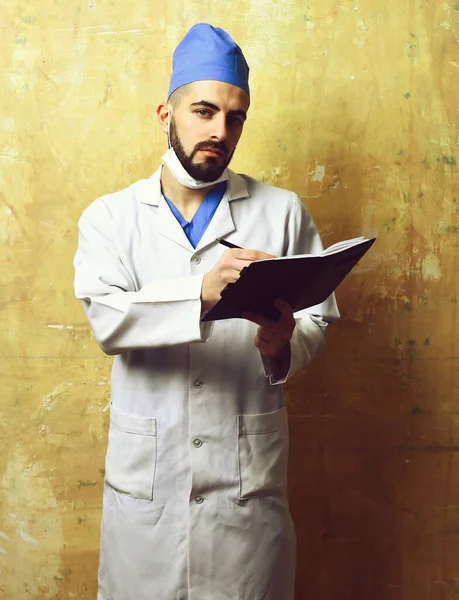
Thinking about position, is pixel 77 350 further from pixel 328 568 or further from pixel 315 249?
pixel 328 568

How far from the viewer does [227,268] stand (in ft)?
4.67

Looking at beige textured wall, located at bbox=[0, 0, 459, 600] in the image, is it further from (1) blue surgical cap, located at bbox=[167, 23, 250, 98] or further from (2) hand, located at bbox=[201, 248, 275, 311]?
(2) hand, located at bbox=[201, 248, 275, 311]

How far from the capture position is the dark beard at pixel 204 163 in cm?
171

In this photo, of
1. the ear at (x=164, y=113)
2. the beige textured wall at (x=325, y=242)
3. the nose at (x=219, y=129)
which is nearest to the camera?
the nose at (x=219, y=129)

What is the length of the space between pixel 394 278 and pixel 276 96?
0.70 metres

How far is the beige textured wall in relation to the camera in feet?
7.54

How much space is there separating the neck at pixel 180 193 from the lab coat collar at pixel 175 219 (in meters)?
0.02

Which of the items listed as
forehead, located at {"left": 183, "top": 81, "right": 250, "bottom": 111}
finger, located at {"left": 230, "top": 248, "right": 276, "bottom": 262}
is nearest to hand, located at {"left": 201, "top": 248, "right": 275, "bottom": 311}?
finger, located at {"left": 230, "top": 248, "right": 276, "bottom": 262}

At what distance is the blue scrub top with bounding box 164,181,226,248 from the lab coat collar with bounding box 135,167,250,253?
0.02 metres

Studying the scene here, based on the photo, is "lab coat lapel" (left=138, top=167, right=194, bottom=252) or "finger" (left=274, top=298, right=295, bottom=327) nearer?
"finger" (left=274, top=298, right=295, bottom=327)

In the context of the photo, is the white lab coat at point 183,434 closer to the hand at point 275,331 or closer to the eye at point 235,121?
the hand at point 275,331

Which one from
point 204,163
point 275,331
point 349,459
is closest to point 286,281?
point 275,331

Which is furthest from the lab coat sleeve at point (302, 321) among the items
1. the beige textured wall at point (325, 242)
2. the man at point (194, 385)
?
the beige textured wall at point (325, 242)

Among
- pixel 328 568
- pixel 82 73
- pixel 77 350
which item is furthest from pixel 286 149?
pixel 328 568
